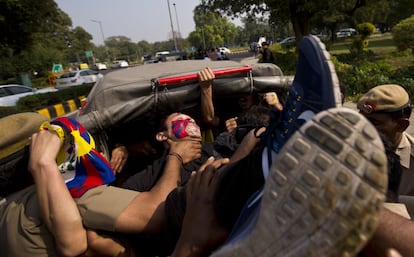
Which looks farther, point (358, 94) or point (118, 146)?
point (358, 94)

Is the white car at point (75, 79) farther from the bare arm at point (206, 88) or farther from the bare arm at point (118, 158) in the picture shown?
the bare arm at point (206, 88)

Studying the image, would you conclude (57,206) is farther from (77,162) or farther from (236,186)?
(236,186)

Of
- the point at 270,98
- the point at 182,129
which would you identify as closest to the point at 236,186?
the point at 182,129

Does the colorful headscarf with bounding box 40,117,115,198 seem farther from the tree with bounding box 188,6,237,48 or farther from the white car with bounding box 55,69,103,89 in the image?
the tree with bounding box 188,6,237,48

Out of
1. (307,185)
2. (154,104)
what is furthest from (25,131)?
(307,185)

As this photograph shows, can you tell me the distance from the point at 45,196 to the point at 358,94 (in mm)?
7724

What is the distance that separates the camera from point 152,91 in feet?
7.50

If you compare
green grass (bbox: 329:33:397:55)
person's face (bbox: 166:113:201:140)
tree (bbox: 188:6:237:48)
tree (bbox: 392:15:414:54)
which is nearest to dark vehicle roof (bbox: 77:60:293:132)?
person's face (bbox: 166:113:201:140)

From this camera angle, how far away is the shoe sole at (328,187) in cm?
75

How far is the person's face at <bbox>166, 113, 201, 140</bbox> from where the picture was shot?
6.93ft

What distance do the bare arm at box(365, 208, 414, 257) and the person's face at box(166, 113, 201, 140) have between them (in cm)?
125

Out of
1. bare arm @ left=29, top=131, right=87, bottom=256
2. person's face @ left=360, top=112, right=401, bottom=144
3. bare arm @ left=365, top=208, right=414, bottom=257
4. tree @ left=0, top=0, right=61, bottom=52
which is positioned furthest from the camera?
tree @ left=0, top=0, right=61, bottom=52

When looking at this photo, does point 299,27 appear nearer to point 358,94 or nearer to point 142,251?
point 358,94

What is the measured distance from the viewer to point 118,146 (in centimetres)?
248
